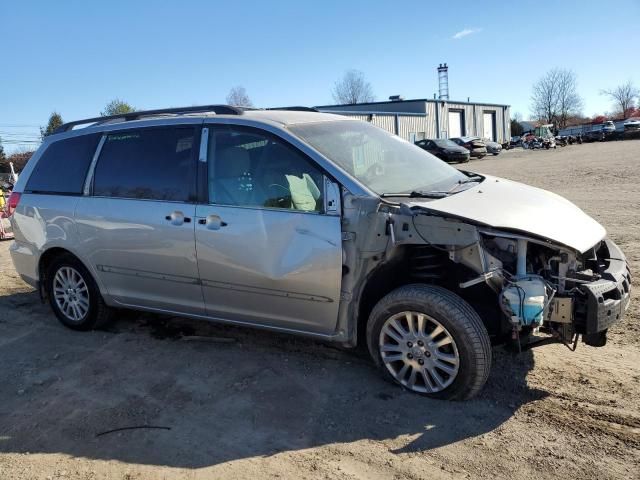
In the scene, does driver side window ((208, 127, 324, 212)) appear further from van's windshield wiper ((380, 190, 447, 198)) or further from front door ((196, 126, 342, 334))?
van's windshield wiper ((380, 190, 447, 198))

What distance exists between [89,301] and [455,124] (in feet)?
182

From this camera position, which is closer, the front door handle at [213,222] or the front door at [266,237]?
the front door at [266,237]

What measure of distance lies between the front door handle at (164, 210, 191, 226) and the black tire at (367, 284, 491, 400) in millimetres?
1648

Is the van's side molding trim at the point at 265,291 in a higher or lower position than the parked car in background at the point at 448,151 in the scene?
lower

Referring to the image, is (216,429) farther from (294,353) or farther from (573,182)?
(573,182)

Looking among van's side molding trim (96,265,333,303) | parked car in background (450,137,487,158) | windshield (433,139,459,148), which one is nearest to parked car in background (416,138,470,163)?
windshield (433,139,459,148)

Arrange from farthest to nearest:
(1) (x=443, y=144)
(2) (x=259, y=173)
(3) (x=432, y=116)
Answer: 1. (3) (x=432, y=116)
2. (1) (x=443, y=144)
3. (2) (x=259, y=173)

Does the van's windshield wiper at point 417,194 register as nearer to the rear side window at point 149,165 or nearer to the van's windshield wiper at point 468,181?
the van's windshield wiper at point 468,181

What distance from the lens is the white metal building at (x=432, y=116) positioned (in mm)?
44781

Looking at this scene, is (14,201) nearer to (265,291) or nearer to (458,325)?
(265,291)

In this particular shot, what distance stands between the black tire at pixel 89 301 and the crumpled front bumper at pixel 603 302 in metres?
3.92

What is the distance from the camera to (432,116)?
50906 millimetres

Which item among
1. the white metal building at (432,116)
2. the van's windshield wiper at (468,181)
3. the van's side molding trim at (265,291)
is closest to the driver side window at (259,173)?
the van's side molding trim at (265,291)

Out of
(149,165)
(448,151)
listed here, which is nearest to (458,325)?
(149,165)
